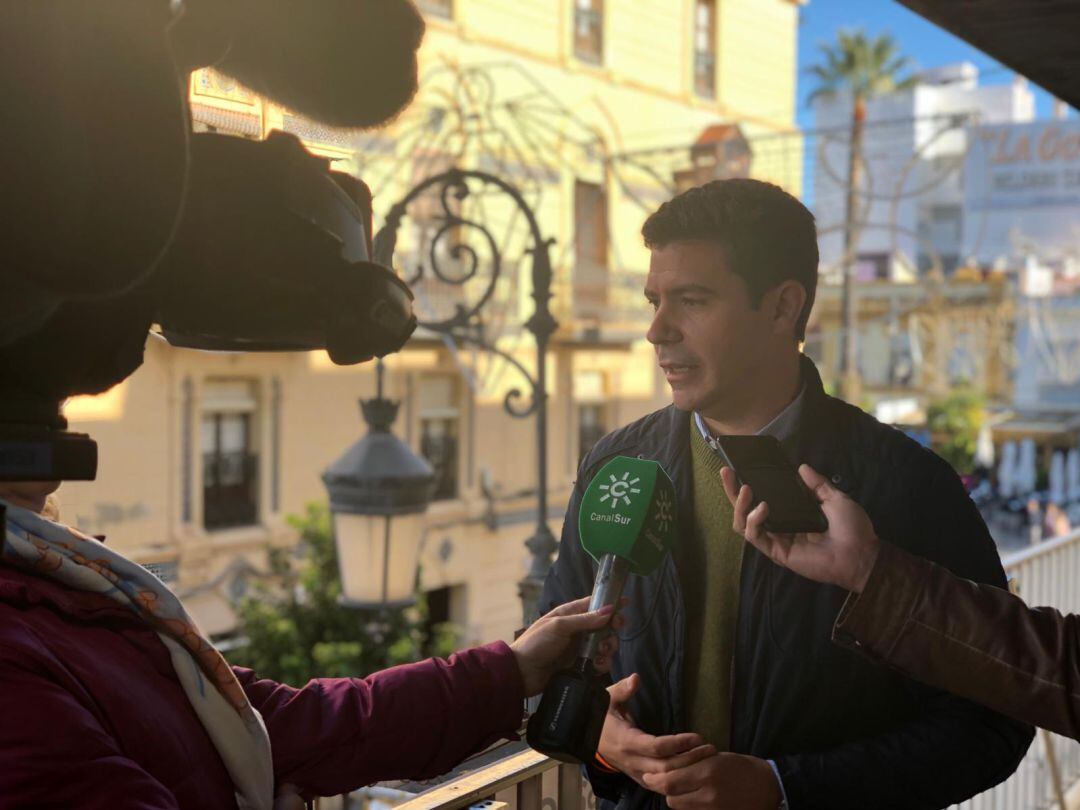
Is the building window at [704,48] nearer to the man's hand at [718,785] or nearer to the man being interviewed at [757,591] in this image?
the man being interviewed at [757,591]

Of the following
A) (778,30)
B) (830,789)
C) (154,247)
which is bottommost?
(830,789)

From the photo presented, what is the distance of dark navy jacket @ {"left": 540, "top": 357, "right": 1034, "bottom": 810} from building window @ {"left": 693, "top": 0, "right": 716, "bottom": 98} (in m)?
15.7

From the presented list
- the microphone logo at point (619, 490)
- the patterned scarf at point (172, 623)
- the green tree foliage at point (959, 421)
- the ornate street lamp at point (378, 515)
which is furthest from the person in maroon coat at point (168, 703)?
the green tree foliage at point (959, 421)

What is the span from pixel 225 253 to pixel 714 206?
3.19 ft

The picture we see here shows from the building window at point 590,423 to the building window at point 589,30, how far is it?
4.32m

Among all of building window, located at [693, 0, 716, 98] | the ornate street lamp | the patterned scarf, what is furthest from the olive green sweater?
building window, located at [693, 0, 716, 98]

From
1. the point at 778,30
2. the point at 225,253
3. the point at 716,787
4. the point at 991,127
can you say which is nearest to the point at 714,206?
the point at 716,787

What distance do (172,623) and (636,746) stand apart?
73cm

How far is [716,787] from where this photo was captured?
1578 millimetres

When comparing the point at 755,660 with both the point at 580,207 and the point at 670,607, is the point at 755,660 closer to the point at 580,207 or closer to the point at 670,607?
the point at 670,607

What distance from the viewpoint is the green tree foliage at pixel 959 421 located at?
60.9ft

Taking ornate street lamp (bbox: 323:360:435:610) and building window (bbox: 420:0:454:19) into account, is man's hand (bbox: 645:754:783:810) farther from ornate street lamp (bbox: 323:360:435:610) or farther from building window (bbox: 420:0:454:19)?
building window (bbox: 420:0:454:19)

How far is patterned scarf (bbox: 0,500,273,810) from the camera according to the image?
103 centimetres

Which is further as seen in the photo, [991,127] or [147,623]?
[991,127]
